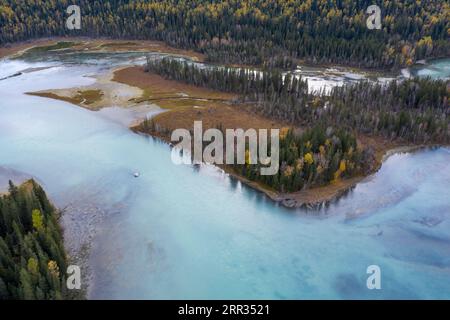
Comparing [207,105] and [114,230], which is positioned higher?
[207,105]

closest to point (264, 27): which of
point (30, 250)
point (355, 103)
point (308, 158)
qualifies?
point (355, 103)

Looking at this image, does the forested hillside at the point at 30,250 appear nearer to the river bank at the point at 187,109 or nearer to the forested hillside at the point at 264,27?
the river bank at the point at 187,109

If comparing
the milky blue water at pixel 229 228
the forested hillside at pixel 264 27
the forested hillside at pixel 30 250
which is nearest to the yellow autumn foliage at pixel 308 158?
the milky blue water at pixel 229 228

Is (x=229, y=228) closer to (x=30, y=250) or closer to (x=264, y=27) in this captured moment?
(x=30, y=250)
